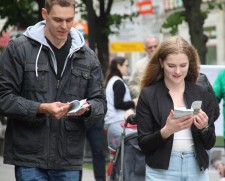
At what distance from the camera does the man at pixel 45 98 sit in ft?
18.0

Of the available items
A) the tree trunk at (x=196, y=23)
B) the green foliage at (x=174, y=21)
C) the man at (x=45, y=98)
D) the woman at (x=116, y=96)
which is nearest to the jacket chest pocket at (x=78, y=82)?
the man at (x=45, y=98)

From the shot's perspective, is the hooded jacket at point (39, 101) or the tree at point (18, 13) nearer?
the hooded jacket at point (39, 101)

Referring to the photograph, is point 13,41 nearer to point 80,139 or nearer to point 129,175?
point 80,139

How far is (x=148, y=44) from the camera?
10.5 meters

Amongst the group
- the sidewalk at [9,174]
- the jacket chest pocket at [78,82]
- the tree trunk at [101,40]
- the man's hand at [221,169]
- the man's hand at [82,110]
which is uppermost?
the jacket chest pocket at [78,82]

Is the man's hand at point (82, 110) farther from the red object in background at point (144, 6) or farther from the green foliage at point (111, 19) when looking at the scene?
the red object in background at point (144, 6)

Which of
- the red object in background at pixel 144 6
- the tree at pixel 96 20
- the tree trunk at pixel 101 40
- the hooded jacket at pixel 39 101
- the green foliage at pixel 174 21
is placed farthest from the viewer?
the red object in background at pixel 144 6

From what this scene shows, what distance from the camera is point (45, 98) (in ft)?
18.1

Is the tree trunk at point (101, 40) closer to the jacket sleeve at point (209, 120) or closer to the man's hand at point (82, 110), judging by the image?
the jacket sleeve at point (209, 120)

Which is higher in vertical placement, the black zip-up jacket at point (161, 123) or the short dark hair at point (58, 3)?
the short dark hair at point (58, 3)

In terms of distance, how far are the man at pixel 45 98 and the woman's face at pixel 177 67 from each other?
1.78 ft

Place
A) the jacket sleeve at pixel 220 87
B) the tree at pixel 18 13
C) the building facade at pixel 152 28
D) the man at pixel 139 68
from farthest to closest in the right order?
the building facade at pixel 152 28, the tree at pixel 18 13, the man at pixel 139 68, the jacket sleeve at pixel 220 87

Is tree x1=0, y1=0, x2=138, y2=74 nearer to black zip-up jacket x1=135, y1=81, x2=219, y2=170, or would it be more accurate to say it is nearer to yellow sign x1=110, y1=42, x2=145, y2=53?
yellow sign x1=110, y1=42, x2=145, y2=53

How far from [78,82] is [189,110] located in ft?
2.67
